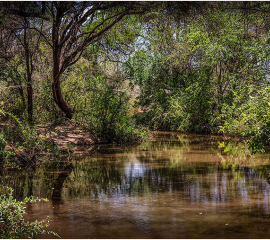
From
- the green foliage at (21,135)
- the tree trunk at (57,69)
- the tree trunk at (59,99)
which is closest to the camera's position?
the green foliage at (21,135)

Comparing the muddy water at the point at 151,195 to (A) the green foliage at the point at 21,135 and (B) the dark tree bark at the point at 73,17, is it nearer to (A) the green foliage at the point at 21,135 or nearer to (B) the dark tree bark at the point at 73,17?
(A) the green foliage at the point at 21,135

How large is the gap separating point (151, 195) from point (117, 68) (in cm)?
1172

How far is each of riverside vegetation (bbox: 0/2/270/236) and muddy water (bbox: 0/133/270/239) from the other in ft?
3.63

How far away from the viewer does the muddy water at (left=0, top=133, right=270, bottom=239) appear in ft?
15.1

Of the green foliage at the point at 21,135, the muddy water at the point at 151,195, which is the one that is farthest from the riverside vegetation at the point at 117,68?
the muddy water at the point at 151,195

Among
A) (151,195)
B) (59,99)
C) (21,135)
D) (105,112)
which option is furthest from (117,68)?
(151,195)

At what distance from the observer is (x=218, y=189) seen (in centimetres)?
683

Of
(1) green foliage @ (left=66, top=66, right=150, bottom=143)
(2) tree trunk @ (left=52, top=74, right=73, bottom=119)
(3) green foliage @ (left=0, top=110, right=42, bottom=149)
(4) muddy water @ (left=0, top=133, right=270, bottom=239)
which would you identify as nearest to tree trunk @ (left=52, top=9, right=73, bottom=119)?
(2) tree trunk @ (left=52, top=74, right=73, bottom=119)

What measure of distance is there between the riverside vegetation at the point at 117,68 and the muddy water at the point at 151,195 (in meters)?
1.11

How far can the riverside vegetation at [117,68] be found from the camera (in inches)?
395

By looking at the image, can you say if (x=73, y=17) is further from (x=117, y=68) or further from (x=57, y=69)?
(x=117, y=68)

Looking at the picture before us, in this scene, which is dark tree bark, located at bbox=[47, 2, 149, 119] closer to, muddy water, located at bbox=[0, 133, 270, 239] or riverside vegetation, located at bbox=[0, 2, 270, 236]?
riverside vegetation, located at bbox=[0, 2, 270, 236]

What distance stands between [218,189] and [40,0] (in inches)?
297

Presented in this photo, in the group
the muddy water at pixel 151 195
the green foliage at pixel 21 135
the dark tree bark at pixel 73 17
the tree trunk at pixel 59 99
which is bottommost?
the muddy water at pixel 151 195
